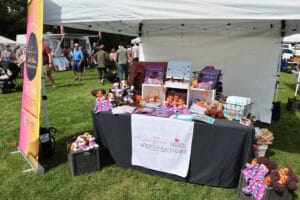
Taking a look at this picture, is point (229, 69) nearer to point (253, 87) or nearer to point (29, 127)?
point (253, 87)

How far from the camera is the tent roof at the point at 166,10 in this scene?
2.38 m

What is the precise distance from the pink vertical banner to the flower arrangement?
7.08 ft

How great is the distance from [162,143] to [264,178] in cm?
102

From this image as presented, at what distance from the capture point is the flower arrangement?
2215 mm

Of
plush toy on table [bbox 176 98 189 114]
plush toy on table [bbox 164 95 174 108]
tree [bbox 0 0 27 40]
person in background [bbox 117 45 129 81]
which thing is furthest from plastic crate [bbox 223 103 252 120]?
tree [bbox 0 0 27 40]

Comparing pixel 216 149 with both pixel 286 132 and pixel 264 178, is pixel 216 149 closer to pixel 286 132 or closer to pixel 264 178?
pixel 264 178

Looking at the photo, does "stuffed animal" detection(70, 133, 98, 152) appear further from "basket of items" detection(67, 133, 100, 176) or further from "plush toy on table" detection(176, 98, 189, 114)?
"plush toy on table" detection(176, 98, 189, 114)

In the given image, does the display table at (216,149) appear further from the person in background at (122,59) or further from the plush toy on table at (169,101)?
A: the person in background at (122,59)

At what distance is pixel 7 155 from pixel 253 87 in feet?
14.2

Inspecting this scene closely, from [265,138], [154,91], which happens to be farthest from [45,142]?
[265,138]

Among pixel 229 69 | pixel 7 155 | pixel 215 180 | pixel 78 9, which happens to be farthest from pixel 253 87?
pixel 7 155

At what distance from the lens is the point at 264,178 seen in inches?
91.5

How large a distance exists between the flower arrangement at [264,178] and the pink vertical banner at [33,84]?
2157mm

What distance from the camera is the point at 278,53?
4.71 meters
